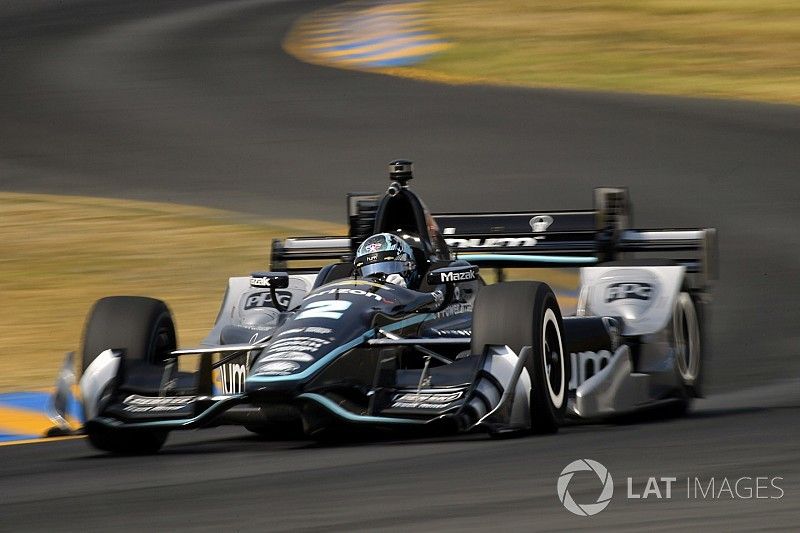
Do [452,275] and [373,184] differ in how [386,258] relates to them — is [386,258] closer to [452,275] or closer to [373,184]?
[452,275]

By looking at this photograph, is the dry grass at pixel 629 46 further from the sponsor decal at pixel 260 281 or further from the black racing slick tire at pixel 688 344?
the sponsor decal at pixel 260 281

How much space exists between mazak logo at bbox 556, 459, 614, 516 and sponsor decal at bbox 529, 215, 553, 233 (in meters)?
3.87

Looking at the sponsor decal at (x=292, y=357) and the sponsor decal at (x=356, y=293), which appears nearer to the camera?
the sponsor decal at (x=292, y=357)

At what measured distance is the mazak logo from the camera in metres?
5.30

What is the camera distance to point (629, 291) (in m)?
9.02

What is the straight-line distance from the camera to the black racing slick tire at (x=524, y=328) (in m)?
7.02

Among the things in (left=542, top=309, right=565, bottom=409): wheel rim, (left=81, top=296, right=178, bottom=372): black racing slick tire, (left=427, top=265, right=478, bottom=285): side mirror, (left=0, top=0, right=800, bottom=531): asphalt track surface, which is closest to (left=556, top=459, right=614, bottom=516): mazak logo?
(left=0, top=0, right=800, bottom=531): asphalt track surface

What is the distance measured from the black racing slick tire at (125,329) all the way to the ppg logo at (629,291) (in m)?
2.69

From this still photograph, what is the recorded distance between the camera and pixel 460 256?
32.8 ft

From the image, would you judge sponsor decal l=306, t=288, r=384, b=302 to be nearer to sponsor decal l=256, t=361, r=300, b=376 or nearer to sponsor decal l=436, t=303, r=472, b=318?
sponsor decal l=436, t=303, r=472, b=318

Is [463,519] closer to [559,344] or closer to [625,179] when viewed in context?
[559,344]

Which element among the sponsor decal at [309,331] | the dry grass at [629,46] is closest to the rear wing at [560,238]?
the sponsor decal at [309,331]

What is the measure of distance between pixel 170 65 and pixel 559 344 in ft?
63.2

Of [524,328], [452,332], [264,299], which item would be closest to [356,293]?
[452,332]
